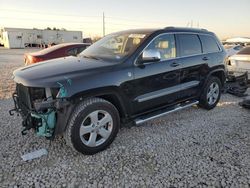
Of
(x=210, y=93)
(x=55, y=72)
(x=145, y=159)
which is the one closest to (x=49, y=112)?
(x=55, y=72)

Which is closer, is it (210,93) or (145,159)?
(145,159)

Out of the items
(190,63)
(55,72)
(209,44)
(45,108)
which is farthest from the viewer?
(209,44)

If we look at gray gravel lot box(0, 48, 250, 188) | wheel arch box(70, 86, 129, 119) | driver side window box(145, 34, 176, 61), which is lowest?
gray gravel lot box(0, 48, 250, 188)

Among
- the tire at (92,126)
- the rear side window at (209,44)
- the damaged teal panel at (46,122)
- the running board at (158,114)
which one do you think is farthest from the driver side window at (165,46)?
the damaged teal panel at (46,122)

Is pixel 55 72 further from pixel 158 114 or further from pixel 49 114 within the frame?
pixel 158 114

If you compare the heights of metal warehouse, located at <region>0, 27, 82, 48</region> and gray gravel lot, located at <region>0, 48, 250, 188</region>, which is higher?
metal warehouse, located at <region>0, 27, 82, 48</region>

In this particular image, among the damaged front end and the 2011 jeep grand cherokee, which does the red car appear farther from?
the damaged front end

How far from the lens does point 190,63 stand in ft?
16.0

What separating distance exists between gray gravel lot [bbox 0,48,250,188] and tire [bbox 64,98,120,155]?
0.17 metres

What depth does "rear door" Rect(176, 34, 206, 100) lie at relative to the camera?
473cm

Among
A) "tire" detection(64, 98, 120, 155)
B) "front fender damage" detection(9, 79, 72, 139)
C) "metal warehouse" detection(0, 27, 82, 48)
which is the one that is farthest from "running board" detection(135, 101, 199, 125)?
"metal warehouse" detection(0, 27, 82, 48)

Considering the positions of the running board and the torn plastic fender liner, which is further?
the running board

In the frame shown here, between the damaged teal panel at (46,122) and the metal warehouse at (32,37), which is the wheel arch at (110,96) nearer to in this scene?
the damaged teal panel at (46,122)

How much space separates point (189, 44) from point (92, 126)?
2.83 m
